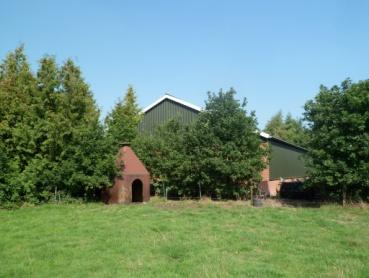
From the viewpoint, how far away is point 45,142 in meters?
20.4

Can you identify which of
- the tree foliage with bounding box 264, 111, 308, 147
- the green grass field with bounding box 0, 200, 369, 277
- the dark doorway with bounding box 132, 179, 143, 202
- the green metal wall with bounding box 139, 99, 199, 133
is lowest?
the green grass field with bounding box 0, 200, 369, 277

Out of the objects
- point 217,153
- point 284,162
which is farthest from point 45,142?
point 284,162

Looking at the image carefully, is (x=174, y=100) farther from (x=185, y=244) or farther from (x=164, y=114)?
(x=185, y=244)

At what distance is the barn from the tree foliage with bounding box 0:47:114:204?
945cm

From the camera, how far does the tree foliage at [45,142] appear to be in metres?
20.0

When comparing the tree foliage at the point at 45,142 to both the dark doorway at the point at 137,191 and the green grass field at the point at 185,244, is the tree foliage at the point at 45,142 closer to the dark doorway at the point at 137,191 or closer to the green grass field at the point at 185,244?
the dark doorway at the point at 137,191

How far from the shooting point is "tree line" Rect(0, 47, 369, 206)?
19.0m

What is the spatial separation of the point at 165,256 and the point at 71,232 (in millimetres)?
3916

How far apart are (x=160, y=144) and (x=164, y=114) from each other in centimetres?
848

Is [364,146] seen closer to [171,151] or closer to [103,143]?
[171,151]

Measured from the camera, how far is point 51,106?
22.0 metres

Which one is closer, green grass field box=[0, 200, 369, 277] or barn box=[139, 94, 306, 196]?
green grass field box=[0, 200, 369, 277]

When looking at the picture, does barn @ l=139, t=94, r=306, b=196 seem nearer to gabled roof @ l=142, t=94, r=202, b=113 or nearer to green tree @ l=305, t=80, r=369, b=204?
gabled roof @ l=142, t=94, r=202, b=113

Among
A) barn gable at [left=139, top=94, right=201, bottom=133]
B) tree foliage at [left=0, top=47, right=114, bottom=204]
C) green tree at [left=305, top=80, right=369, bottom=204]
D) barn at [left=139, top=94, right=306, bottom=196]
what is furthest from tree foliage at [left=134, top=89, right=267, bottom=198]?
barn gable at [left=139, top=94, right=201, bottom=133]
